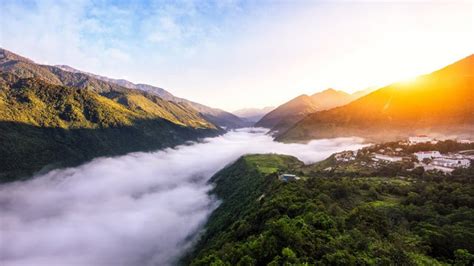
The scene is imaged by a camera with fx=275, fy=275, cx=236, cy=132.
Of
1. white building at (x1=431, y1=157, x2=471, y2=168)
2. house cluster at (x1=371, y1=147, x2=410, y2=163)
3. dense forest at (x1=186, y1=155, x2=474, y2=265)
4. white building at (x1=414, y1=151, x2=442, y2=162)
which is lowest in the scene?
white building at (x1=431, y1=157, x2=471, y2=168)

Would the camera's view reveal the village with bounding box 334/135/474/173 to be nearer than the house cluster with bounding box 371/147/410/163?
Yes

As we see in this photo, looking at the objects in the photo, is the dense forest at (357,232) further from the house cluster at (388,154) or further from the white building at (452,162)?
the house cluster at (388,154)

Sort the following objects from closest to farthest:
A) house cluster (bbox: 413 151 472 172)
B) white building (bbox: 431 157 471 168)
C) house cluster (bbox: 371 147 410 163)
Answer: house cluster (bbox: 413 151 472 172) → white building (bbox: 431 157 471 168) → house cluster (bbox: 371 147 410 163)

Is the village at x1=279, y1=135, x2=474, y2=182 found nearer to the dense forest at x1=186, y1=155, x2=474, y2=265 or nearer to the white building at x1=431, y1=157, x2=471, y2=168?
the white building at x1=431, y1=157, x2=471, y2=168

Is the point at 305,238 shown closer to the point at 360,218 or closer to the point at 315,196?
the point at 360,218

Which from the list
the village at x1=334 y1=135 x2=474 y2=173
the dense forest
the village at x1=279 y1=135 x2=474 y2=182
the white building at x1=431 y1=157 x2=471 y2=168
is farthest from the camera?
the village at x1=334 y1=135 x2=474 y2=173

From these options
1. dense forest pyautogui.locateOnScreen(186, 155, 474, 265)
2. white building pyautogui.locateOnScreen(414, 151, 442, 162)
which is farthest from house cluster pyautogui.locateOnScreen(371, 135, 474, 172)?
dense forest pyautogui.locateOnScreen(186, 155, 474, 265)

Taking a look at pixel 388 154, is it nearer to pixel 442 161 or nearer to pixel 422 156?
pixel 422 156
